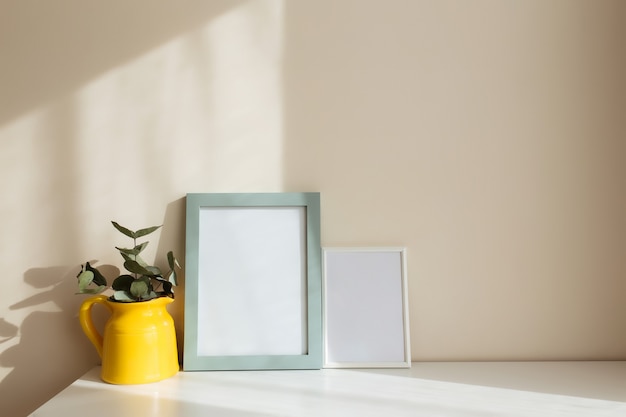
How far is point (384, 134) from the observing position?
A: 4.35 ft

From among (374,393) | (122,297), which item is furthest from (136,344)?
(374,393)

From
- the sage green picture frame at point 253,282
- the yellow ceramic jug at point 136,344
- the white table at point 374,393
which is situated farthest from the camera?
the sage green picture frame at point 253,282

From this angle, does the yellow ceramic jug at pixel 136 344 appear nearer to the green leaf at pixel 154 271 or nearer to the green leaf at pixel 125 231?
the green leaf at pixel 154 271

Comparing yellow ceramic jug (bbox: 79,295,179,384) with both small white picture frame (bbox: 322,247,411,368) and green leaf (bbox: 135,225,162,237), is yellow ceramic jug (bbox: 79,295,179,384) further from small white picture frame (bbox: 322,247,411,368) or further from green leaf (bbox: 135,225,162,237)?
small white picture frame (bbox: 322,247,411,368)

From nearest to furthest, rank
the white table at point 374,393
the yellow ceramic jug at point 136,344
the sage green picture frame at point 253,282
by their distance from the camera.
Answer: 1. the white table at point 374,393
2. the yellow ceramic jug at point 136,344
3. the sage green picture frame at point 253,282

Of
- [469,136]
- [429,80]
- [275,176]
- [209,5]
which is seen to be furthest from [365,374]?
[209,5]

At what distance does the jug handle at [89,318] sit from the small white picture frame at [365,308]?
555mm

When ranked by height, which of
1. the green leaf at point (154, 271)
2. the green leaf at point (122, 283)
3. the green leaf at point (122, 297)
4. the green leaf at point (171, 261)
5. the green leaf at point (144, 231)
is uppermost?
the green leaf at point (144, 231)

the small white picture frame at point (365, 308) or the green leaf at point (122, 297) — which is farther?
the small white picture frame at point (365, 308)

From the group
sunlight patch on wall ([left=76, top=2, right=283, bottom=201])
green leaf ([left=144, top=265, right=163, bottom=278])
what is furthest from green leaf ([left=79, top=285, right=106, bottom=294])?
sunlight patch on wall ([left=76, top=2, right=283, bottom=201])

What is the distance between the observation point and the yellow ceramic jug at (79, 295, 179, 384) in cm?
114

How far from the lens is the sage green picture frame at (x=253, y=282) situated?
1248mm

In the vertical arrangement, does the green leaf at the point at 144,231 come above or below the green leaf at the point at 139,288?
above

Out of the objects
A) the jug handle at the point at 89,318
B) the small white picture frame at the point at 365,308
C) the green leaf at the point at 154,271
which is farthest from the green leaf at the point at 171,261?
the small white picture frame at the point at 365,308
